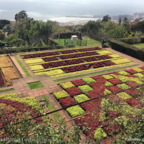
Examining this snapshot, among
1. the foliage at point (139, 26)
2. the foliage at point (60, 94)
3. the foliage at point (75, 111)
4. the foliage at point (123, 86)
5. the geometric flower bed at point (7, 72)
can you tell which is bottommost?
the foliage at point (75, 111)

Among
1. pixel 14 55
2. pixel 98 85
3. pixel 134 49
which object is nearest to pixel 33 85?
pixel 98 85

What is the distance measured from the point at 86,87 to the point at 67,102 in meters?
4.59

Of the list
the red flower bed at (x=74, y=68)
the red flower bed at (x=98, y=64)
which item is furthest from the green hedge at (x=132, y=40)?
the red flower bed at (x=74, y=68)

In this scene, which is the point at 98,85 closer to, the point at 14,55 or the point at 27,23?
the point at 14,55

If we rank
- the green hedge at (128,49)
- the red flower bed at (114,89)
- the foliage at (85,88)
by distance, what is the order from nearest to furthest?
the foliage at (85,88)
the red flower bed at (114,89)
the green hedge at (128,49)

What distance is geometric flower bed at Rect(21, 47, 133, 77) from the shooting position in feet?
94.1

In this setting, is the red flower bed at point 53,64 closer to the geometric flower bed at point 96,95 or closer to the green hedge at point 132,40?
the geometric flower bed at point 96,95

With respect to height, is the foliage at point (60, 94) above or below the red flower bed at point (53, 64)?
below

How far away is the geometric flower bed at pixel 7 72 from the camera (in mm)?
24219

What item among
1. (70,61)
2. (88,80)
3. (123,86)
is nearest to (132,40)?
(70,61)

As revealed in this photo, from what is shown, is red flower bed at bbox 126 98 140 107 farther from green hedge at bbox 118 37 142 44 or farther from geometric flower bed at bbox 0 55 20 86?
green hedge at bbox 118 37 142 44

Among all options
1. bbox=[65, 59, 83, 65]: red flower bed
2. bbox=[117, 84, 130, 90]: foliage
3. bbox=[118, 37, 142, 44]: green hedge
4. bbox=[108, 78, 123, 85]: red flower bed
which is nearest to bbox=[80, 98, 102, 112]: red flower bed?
bbox=[117, 84, 130, 90]: foliage

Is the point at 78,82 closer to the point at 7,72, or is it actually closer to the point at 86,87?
the point at 86,87

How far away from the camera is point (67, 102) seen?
1925cm
